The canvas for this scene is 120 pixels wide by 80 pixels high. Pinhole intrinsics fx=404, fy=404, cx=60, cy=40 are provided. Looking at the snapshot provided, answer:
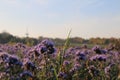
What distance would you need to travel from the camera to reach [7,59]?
6543mm

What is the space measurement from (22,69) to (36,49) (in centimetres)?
46

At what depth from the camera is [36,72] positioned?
7887mm

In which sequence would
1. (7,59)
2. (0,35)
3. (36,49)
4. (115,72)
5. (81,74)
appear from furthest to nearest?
A: 1. (0,35)
2. (115,72)
3. (81,74)
4. (36,49)
5. (7,59)

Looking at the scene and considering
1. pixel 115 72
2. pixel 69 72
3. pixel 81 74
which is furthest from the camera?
pixel 115 72

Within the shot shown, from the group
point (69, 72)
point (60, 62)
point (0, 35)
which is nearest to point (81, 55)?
point (69, 72)

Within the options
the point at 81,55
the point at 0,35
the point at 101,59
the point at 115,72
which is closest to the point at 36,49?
the point at 101,59

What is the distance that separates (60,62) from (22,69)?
306cm

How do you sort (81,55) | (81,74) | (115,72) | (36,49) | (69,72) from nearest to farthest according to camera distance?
(36,49) < (69,72) < (81,74) < (81,55) < (115,72)

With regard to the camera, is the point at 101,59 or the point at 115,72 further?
the point at 115,72

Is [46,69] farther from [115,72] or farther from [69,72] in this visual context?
[115,72]

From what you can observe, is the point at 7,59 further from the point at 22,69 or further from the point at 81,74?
the point at 81,74

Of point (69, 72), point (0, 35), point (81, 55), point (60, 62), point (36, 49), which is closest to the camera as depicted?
point (60, 62)

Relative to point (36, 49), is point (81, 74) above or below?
below

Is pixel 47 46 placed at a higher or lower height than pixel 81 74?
higher
